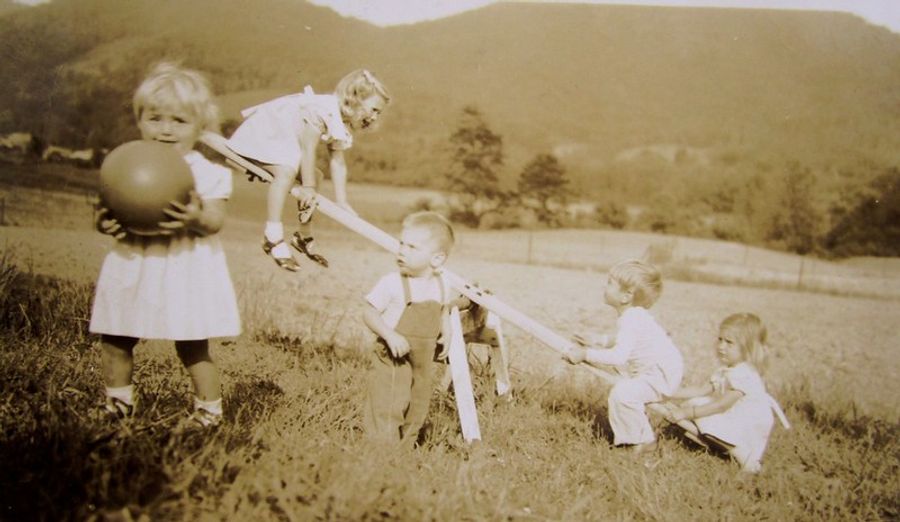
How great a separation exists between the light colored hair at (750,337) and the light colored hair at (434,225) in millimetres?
1726

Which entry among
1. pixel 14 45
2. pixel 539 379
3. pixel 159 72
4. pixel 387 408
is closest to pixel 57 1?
pixel 14 45

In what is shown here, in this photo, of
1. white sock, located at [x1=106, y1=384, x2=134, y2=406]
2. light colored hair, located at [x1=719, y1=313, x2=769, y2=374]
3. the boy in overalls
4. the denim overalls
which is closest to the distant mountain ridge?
the boy in overalls

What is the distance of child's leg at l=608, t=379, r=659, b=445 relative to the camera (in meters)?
3.50

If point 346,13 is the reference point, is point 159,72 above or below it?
below

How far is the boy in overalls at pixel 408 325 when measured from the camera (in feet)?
9.98

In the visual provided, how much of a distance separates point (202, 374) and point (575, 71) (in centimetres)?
687

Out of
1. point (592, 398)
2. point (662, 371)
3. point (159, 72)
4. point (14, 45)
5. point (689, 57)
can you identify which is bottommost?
point (592, 398)

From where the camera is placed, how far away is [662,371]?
3.59 metres

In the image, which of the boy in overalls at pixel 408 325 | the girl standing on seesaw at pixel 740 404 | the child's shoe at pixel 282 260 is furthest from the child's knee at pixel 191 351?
the girl standing on seesaw at pixel 740 404

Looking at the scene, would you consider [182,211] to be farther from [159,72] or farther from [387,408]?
[387,408]

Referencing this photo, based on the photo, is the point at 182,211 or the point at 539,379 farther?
the point at 539,379

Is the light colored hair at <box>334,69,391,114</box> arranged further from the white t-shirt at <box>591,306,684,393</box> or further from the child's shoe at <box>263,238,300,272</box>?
the white t-shirt at <box>591,306,684,393</box>

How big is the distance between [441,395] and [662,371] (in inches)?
47.9

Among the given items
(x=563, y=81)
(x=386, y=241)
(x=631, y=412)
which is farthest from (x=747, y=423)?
(x=563, y=81)
